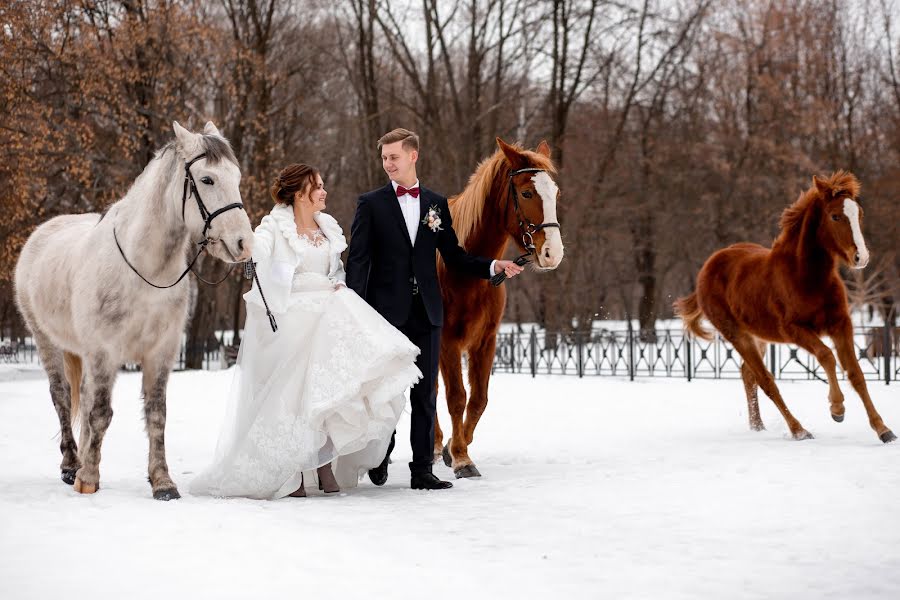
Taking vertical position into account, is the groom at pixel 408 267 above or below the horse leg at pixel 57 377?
above

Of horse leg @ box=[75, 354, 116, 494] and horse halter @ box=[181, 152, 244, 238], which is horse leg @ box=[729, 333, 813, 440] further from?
horse leg @ box=[75, 354, 116, 494]

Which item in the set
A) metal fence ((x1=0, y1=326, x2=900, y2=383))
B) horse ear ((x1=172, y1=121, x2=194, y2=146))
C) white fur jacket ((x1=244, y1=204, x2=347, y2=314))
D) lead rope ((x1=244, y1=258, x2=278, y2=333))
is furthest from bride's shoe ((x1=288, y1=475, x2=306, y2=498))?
metal fence ((x1=0, y1=326, x2=900, y2=383))

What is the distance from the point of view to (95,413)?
6.32 m

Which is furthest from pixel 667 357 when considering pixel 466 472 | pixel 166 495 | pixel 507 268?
pixel 166 495

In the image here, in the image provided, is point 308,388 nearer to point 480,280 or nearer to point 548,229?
point 480,280

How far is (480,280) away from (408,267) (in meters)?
0.80

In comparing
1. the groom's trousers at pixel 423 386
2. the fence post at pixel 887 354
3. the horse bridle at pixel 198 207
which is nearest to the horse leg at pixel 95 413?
the horse bridle at pixel 198 207

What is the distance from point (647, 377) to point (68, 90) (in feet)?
48.6

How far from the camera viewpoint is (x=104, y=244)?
6559 mm

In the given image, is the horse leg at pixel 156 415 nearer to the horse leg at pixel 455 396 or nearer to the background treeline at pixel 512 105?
the horse leg at pixel 455 396

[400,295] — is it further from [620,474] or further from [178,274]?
[620,474]

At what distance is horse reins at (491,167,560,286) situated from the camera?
6746mm

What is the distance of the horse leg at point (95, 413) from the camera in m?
6.29

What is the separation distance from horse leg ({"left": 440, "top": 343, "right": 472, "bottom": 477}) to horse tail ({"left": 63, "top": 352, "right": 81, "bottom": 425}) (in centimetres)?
328
